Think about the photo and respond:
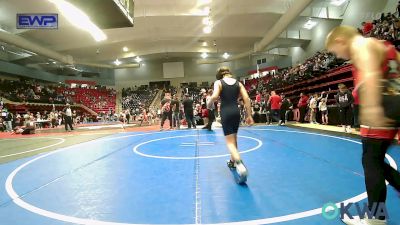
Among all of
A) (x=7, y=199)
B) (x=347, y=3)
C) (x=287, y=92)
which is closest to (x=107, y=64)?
(x=287, y=92)

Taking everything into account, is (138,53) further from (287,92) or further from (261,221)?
(261,221)

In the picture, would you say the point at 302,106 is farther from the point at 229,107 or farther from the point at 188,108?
the point at 229,107

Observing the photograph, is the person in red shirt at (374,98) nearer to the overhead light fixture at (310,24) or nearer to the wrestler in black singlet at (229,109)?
the wrestler in black singlet at (229,109)

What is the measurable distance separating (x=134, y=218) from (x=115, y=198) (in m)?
0.71

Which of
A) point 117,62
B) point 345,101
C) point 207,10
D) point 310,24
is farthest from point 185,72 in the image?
point 345,101

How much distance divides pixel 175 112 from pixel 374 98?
38.2 ft

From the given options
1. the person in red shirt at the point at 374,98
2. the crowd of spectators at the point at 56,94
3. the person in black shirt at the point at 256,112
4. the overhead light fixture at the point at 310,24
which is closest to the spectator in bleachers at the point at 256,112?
the person in black shirt at the point at 256,112

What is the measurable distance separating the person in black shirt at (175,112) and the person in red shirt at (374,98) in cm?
1086

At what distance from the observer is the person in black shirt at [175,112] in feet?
42.0

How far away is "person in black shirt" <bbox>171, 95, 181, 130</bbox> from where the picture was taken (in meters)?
12.8

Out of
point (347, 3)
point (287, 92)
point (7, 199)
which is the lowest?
point (7, 199)

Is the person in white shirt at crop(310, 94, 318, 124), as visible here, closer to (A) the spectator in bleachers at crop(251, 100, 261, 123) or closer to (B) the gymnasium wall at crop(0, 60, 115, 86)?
(A) the spectator in bleachers at crop(251, 100, 261, 123)

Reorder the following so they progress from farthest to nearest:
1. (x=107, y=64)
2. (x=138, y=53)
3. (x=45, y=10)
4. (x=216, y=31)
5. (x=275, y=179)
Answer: (x=107, y=64) → (x=138, y=53) → (x=216, y=31) → (x=45, y=10) → (x=275, y=179)

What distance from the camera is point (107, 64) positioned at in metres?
39.3
